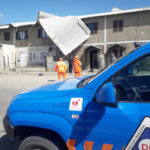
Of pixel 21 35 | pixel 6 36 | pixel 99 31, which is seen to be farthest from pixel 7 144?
pixel 6 36

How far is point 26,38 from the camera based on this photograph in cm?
2659

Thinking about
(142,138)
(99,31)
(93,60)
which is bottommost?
(142,138)

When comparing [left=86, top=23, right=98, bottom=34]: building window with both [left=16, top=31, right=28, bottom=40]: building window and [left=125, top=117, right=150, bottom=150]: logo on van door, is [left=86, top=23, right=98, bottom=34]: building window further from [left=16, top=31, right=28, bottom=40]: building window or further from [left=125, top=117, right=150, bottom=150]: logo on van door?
[left=125, top=117, right=150, bottom=150]: logo on van door

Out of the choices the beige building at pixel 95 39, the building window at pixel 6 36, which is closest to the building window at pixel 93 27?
the beige building at pixel 95 39

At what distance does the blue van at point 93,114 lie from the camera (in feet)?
5.64

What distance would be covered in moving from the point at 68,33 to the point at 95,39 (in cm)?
358

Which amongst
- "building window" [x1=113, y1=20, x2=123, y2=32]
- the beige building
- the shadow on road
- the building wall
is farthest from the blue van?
the building wall

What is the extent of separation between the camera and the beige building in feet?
66.0

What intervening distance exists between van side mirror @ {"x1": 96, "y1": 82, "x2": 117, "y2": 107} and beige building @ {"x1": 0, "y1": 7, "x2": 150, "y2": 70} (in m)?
15.6

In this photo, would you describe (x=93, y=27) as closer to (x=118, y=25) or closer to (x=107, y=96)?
(x=118, y=25)

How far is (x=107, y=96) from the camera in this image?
1691mm

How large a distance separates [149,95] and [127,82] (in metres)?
0.38

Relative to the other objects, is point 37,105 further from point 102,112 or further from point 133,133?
point 133,133

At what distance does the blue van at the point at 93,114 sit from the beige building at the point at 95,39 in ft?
50.3
